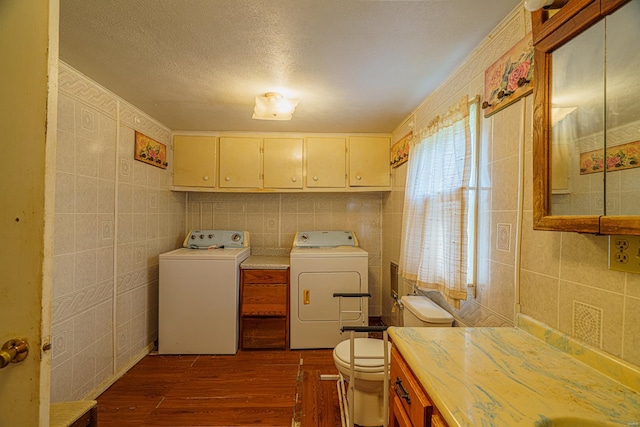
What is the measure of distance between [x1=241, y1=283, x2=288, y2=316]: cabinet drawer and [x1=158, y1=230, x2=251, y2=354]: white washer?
0.40 ft

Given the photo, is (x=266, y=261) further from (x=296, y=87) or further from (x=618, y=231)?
(x=618, y=231)

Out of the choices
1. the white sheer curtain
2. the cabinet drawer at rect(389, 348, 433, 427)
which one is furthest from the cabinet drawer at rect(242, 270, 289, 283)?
the cabinet drawer at rect(389, 348, 433, 427)

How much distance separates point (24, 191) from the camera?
716 millimetres

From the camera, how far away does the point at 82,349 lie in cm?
176

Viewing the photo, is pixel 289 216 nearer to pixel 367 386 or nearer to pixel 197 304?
pixel 197 304

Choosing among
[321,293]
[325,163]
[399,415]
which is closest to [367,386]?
[399,415]

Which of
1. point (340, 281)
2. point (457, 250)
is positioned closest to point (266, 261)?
point (340, 281)

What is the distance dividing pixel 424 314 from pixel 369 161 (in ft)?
5.82

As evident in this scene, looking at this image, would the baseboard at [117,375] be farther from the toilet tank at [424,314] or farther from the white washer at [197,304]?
the toilet tank at [424,314]

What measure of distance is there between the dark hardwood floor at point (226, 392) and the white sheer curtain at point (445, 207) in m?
1.12

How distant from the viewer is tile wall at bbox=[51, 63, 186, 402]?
1.62 metres

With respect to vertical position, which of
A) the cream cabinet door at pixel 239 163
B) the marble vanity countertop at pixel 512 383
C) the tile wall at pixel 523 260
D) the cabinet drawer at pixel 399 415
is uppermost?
the cream cabinet door at pixel 239 163

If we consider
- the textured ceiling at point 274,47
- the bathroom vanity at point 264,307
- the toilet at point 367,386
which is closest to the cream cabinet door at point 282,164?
the textured ceiling at point 274,47

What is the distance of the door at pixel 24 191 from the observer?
71 centimetres
